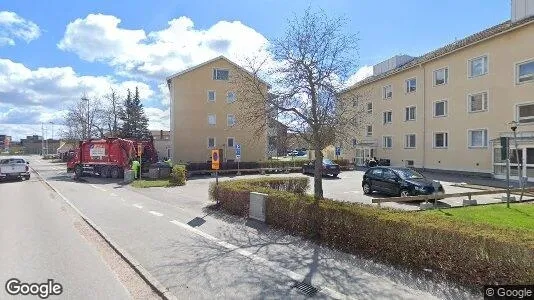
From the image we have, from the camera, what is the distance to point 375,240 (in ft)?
25.5

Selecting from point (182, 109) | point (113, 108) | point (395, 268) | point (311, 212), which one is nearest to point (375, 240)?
point (395, 268)

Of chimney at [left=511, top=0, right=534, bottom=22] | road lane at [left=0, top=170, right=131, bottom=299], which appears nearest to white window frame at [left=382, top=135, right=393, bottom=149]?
chimney at [left=511, top=0, right=534, bottom=22]

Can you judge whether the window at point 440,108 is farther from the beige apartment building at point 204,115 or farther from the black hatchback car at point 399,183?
the beige apartment building at point 204,115

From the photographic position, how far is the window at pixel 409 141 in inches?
1399

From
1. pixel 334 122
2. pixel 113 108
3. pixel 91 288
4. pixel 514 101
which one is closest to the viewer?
pixel 91 288

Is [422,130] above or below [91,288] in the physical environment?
above

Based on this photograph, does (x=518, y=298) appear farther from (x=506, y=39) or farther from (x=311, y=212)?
(x=506, y=39)

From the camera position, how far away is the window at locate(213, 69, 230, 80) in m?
40.8

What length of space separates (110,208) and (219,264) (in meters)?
9.10

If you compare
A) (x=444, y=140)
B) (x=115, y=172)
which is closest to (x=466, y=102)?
(x=444, y=140)

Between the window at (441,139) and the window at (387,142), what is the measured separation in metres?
6.55

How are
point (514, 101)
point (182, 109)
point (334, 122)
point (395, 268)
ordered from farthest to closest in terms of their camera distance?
point (182, 109)
point (514, 101)
point (334, 122)
point (395, 268)

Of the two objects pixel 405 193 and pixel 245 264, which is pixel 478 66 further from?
pixel 245 264

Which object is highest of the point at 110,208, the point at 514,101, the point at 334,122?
the point at 514,101
